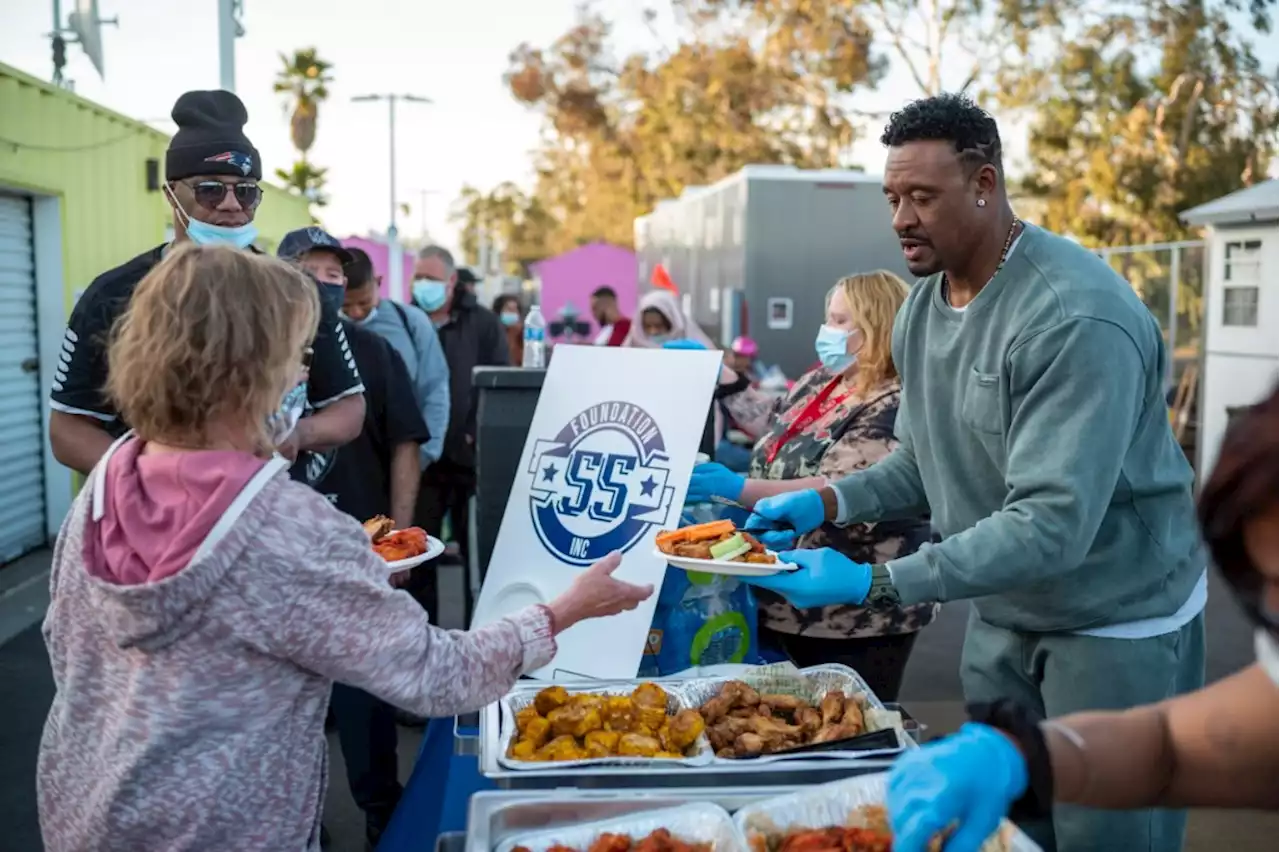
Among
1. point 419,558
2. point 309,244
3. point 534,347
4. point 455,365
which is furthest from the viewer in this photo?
point 455,365

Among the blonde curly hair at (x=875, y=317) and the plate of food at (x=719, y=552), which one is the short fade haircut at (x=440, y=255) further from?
the plate of food at (x=719, y=552)

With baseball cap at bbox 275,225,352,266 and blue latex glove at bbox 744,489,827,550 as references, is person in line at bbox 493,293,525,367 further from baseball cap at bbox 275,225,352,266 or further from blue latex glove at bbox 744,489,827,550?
blue latex glove at bbox 744,489,827,550

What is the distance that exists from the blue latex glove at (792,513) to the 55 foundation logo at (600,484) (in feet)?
0.89

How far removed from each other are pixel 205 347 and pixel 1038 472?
147 cm

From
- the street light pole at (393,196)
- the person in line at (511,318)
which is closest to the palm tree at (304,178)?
the street light pole at (393,196)

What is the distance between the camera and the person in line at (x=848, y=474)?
3.33 meters

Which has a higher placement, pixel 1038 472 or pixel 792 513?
pixel 1038 472

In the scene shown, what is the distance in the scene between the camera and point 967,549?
2.23 meters

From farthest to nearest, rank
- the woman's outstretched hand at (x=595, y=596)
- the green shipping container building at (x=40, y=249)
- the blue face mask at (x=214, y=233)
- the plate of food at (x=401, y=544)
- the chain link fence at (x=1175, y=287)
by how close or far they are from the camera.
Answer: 1. the chain link fence at (x=1175, y=287)
2. the green shipping container building at (x=40, y=249)
3. the blue face mask at (x=214, y=233)
4. the plate of food at (x=401, y=544)
5. the woman's outstretched hand at (x=595, y=596)

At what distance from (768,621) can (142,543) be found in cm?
206

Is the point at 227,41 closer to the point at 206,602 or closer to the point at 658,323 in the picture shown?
the point at 658,323

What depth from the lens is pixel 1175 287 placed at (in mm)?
13914

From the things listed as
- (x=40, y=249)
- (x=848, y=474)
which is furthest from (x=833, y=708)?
(x=40, y=249)

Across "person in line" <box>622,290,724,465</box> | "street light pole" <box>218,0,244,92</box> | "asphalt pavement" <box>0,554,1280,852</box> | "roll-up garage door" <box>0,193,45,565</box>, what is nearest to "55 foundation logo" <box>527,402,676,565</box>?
"asphalt pavement" <box>0,554,1280,852</box>
